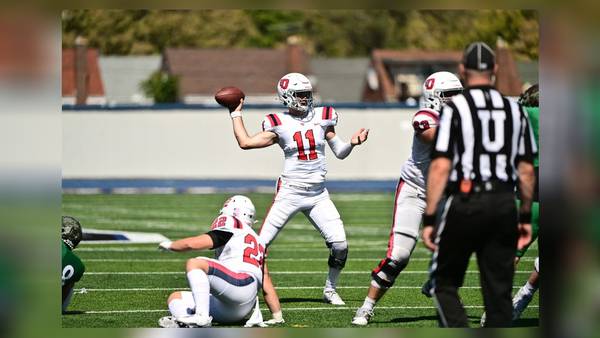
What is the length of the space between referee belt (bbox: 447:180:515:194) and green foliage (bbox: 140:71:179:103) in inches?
1593

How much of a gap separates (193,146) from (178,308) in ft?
60.8

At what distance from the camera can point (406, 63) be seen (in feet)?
177

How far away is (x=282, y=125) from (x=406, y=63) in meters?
46.0

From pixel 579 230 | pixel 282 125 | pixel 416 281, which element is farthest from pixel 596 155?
pixel 416 281

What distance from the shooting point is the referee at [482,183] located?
5.69 meters

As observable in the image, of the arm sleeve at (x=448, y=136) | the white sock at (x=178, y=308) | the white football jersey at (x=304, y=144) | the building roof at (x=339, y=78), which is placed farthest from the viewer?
the building roof at (x=339, y=78)

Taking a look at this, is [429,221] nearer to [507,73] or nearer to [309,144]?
[309,144]

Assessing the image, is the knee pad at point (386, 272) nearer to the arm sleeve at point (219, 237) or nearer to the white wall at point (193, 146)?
the arm sleeve at point (219, 237)

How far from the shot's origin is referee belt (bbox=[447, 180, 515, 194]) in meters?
5.70

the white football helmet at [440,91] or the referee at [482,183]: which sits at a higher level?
the white football helmet at [440,91]

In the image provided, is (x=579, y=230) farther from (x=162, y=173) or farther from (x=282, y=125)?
(x=162, y=173)

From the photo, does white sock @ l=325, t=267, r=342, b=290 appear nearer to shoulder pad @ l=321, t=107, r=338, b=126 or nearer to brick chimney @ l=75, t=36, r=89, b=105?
shoulder pad @ l=321, t=107, r=338, b=126

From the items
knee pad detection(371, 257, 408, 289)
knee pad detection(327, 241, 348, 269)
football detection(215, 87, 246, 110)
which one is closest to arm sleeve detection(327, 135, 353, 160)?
knee pad detection(327, 241, 348, 269)

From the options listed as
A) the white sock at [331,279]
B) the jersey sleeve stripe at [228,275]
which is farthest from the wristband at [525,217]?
the white sock at [331,279]
